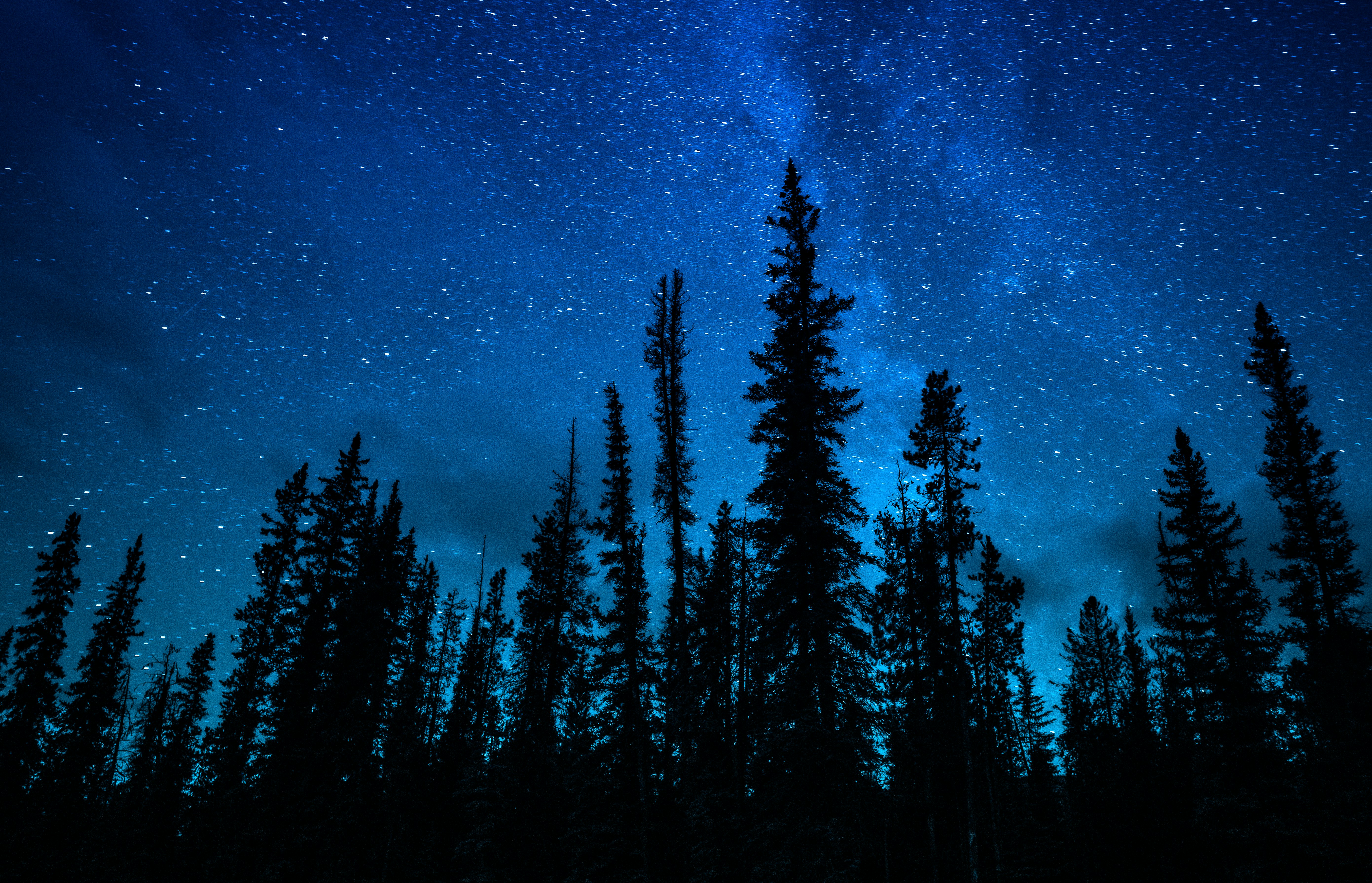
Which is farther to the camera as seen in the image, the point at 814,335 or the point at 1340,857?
the point at 814,335

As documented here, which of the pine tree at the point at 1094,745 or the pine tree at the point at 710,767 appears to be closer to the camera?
the pine tree at the point at 710,767

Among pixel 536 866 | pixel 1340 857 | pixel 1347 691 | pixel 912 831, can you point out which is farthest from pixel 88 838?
pixel 1347 691

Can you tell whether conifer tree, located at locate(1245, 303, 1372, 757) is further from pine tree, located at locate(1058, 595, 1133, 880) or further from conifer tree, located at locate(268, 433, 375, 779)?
conifer tree, located at locate(268, 433, 375, 779)

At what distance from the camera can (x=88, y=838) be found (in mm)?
32531

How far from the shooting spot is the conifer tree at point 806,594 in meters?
17.3

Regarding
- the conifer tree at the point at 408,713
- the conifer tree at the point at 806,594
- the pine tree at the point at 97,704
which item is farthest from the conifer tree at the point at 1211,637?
the pine tree at the point at 97,704

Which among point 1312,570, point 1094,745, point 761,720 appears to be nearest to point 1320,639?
point 1312,570

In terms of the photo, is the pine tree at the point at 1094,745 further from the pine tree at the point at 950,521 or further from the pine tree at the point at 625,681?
the pine tree at the point at 625,681

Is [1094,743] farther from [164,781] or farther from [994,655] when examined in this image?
[164,781]

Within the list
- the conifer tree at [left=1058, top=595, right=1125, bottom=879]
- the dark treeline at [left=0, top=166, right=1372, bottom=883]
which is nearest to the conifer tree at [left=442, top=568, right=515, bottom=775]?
the dark treeline at [left=0, top=166, right=1372, bottom=883]

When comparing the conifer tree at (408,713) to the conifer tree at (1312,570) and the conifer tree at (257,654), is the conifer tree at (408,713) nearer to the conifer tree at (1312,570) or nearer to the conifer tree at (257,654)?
the conifer tree at (257,654)

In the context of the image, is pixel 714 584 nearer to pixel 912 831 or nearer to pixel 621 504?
pixel 621 504

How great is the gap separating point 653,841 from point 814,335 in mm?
18898

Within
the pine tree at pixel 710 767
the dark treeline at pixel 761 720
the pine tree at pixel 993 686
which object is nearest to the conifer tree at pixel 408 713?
the dark treeline at pixel 761 720
